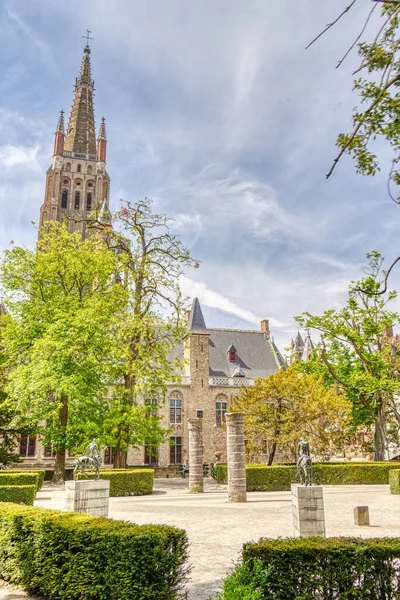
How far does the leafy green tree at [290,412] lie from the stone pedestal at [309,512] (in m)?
13.6

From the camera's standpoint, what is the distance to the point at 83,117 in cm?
8062

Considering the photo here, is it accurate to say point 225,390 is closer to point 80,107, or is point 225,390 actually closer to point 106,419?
point 106,419

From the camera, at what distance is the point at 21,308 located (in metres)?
24.5

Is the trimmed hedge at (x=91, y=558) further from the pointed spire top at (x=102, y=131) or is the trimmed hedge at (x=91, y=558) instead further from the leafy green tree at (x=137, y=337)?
the pointed spire top at (x=102, y=131)

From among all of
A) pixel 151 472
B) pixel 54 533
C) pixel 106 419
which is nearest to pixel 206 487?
pixel 151 472

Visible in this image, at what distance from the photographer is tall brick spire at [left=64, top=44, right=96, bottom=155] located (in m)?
77.4

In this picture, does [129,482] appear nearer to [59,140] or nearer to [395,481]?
[395,481]

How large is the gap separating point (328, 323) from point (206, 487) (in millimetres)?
13583

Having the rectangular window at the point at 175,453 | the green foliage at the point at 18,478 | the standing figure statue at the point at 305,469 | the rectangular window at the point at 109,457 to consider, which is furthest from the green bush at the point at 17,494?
the rectangular window at the point at 175,453

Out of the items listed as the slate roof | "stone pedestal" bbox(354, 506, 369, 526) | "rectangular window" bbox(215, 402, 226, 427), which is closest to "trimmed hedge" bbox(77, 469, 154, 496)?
"stone pedestal" bbox(354, 506, 369, 526)

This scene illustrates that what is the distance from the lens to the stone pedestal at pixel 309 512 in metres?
9.91

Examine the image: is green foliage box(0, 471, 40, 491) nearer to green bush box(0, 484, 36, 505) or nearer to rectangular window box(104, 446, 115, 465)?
green bush box(0, 484, 36, 505)

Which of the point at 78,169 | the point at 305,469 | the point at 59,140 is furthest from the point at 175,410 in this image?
the point at 59,140

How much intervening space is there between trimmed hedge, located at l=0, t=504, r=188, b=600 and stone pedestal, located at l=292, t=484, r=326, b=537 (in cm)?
440
